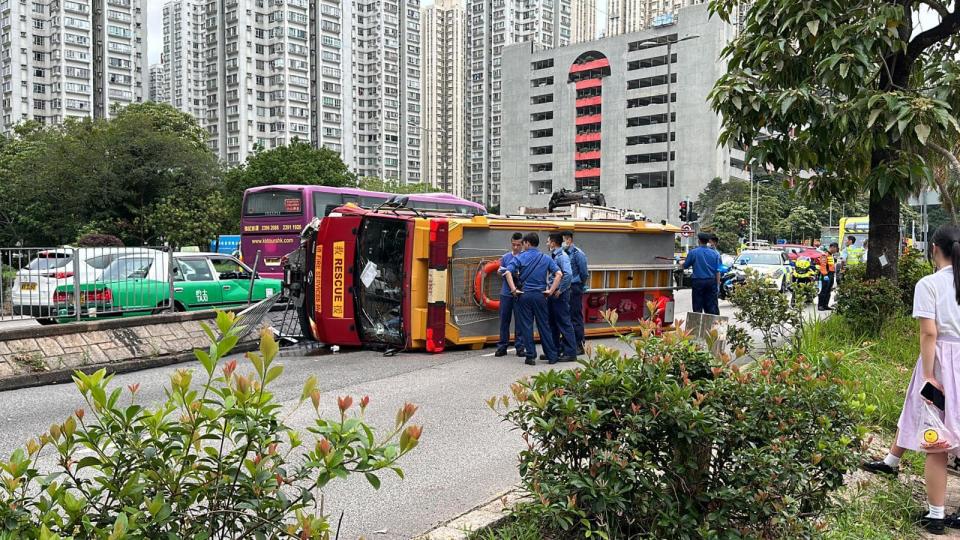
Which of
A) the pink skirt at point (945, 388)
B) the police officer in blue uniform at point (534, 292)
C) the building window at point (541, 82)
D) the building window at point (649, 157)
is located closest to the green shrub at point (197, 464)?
the pink skirt at point (945, 388)

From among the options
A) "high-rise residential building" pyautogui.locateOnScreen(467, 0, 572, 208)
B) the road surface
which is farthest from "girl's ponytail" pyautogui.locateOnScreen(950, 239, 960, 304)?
"high-rise residential building" pyautogui.locateOnScreen(467, 0, 572, 208)

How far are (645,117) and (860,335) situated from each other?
242 ft

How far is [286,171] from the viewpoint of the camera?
1876 inches

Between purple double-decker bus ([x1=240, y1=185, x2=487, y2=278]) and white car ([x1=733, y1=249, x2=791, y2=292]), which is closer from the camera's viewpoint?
purple double-decker bus ([x1=240, y1=185, x2=487, y2=278])

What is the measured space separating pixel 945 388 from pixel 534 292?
20.6ft

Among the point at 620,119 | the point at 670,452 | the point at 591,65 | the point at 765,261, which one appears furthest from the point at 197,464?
the point at 591,65

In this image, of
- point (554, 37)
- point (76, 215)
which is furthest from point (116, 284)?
point (554, 37)

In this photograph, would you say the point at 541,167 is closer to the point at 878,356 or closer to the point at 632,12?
the point at 632,12

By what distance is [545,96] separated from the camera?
89.4 metres

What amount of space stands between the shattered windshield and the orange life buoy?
117cm

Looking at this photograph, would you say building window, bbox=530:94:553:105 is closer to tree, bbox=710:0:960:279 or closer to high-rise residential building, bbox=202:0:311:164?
high-rise residential building, bbox=202:0:311:164

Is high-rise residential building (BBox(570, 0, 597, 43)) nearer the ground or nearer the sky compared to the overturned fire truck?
nearer the sky

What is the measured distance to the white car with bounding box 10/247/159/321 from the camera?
1055cm

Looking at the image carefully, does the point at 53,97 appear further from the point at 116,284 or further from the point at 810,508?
the point at 810,508
